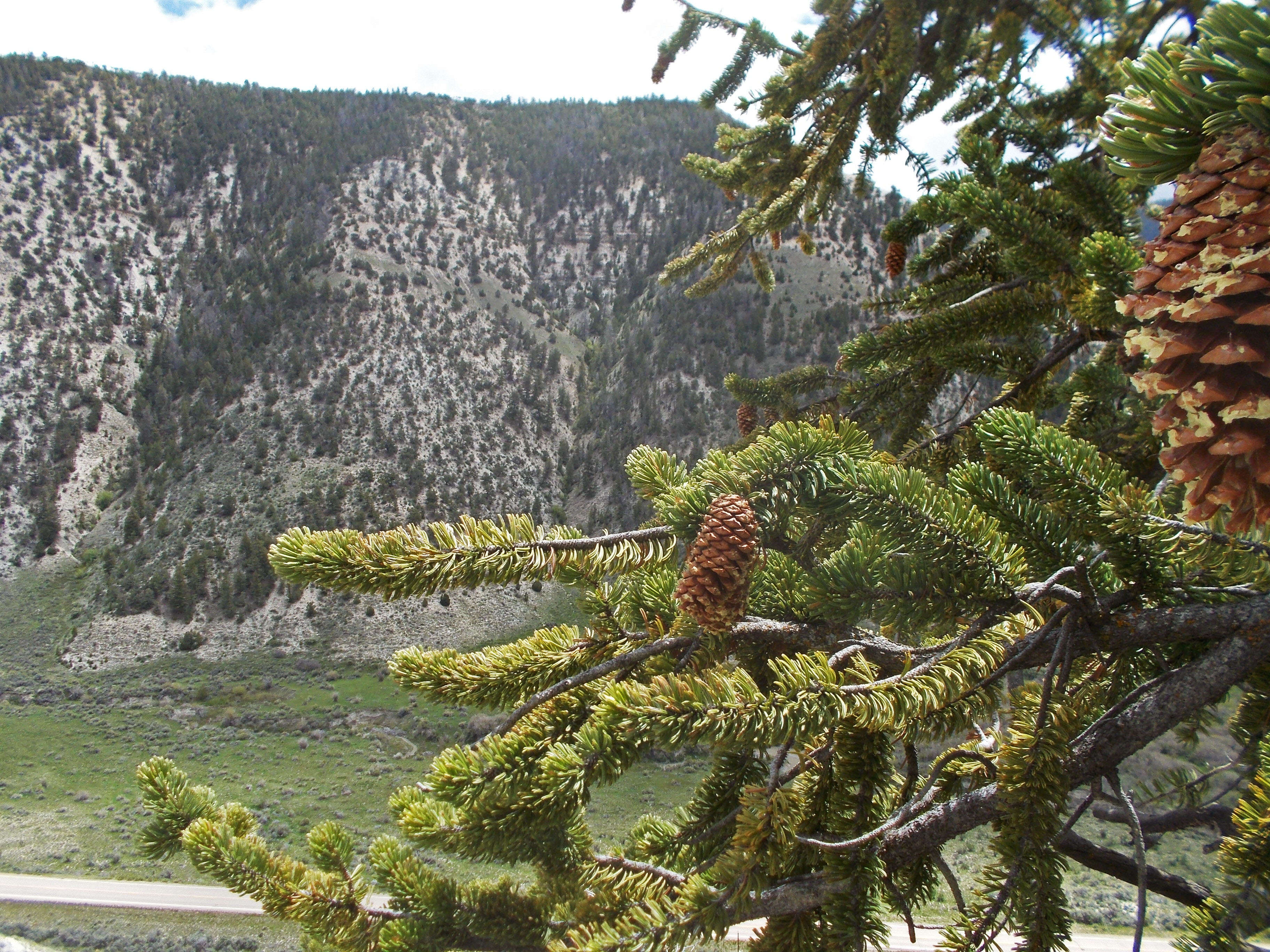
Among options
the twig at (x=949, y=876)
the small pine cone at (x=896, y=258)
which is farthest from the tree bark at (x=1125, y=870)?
the small pine cone at (x=896, y=258)

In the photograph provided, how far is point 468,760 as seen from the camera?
0.85m

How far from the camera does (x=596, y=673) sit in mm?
879

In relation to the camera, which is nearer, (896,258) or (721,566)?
(721,566)

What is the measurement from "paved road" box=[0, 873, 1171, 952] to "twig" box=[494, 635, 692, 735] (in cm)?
1620

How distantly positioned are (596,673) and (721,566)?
0.25 meters

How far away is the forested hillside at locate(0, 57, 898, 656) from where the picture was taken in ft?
119

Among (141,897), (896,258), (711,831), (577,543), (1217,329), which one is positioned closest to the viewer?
(1217,329)

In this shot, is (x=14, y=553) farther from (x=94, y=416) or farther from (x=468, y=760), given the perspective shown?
(x=468, y=760)

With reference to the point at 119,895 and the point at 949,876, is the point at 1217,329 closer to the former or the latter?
the point at 949,876

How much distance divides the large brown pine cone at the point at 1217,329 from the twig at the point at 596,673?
23.7 inches

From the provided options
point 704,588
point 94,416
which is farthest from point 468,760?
point 94,416

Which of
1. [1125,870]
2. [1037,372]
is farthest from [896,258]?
[1125,870]

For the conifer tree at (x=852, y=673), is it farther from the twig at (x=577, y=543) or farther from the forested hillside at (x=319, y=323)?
the forested hillside at (x=319, y=323)

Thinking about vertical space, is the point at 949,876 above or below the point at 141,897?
above
